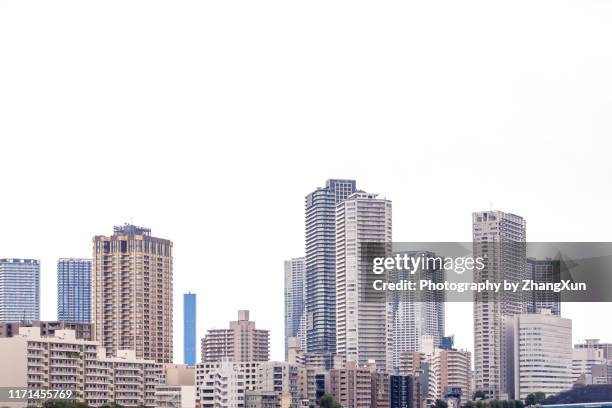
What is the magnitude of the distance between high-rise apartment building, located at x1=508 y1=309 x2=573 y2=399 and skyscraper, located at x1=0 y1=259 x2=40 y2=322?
3551cm

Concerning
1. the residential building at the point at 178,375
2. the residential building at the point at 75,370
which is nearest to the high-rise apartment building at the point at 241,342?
the residential building at the point at 178,375

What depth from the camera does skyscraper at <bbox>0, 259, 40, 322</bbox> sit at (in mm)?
99750

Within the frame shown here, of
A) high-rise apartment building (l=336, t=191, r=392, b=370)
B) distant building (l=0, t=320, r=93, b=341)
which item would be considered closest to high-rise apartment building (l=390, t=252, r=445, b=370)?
high-rise apartment building (l=336, t=191, r=392, b=370)

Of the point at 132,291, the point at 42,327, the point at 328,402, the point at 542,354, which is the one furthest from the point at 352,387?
the point at 132,291

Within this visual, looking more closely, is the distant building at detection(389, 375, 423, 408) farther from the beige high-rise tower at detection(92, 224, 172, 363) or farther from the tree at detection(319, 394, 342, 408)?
the beige high-rise tower at detection(92, 224, 172, 363)

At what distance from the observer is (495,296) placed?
271 feet

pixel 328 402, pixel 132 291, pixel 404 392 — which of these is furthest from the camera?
pixel 132 291

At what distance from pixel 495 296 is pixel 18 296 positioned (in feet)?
115

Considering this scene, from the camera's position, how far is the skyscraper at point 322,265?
89.1m

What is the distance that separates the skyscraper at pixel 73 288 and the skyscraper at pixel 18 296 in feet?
5.48

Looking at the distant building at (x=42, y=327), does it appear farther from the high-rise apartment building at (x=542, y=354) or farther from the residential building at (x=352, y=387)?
the high-rise apartment building at (x=542, y=354)

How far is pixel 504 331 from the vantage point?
81438 millimetres

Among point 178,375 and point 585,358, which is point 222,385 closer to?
point 178,375

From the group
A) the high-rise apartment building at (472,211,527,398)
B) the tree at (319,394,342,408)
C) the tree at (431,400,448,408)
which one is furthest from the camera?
the high-rise apartment building at (472,211,527,398)
